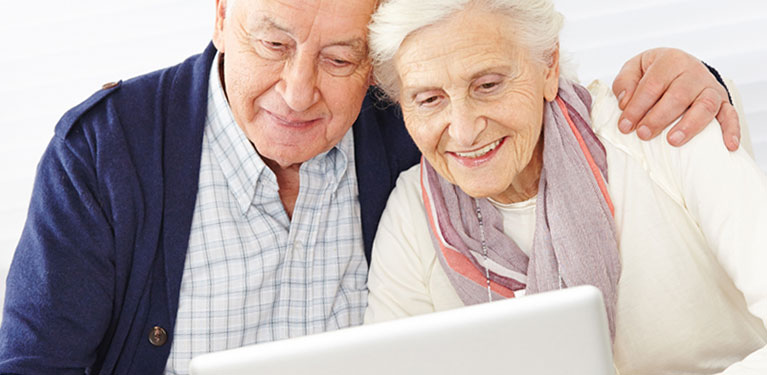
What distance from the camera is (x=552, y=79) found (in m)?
1.68

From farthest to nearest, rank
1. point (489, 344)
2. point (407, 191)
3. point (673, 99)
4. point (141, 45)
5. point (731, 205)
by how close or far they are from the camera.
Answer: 1. point (141, 45)
2. point (407, 191)
3. point (673, 99)
4. point (731, 205)
5. point (489, 344)

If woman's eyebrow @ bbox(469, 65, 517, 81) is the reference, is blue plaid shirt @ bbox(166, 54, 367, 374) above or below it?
below

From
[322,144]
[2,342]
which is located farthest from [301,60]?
[2,342]

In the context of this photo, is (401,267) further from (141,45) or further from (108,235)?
(141,45)

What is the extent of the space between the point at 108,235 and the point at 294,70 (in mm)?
543

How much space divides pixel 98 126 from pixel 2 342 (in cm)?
50

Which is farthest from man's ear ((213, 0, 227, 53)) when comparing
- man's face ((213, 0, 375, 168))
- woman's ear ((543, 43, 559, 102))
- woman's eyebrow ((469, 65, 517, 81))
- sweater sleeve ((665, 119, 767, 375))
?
sweater sleeve ((665, 119, 767, 375))

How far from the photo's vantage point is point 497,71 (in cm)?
154

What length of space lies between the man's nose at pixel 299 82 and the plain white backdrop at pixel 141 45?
98 cm

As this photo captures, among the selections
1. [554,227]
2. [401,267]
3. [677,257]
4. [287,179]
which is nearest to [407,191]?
[401,267]

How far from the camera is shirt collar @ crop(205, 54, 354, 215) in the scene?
1781 mm

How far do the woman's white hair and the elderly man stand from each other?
0.19 ft

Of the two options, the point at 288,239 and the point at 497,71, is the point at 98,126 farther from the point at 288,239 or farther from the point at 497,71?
the point at 497,71

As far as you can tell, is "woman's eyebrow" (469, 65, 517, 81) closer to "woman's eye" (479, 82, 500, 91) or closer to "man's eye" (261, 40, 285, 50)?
"woman's eye" (479, 82, 500, 91)
